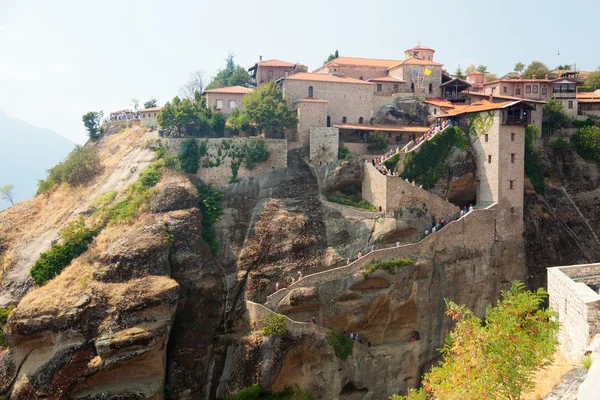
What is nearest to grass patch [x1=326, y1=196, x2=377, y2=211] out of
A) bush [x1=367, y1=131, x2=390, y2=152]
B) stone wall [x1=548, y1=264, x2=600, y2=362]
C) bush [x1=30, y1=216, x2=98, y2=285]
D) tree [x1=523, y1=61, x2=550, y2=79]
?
bush [x1=367, y1=131, x2=390, y2=152]

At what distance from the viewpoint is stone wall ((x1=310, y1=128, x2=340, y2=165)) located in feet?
155

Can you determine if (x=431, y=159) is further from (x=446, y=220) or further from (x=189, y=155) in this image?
(x=189, y=155)

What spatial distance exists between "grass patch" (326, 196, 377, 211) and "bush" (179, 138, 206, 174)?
11173 millimetres

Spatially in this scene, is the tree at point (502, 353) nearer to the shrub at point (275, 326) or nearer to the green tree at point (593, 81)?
the shrub at point (275, 326)

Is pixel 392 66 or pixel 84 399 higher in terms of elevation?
pixel 392 66

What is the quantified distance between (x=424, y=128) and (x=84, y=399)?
109 feet

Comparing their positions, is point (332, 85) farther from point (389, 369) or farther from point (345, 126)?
point (389, 369)

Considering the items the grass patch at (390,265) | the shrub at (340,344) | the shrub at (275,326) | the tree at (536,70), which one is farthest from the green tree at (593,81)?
the shrub at (275,326)

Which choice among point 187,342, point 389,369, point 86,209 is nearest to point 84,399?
point 187,342

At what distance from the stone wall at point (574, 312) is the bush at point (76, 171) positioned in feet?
138

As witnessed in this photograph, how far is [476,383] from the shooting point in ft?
52.2

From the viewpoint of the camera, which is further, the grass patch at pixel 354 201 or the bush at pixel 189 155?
the bush at pixel 189 155

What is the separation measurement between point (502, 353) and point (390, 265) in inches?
935

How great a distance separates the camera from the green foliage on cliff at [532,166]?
157 feet
